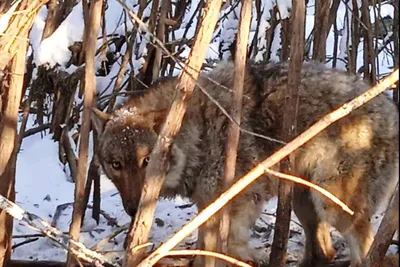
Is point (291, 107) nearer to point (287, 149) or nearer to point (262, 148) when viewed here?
point (262, 148)

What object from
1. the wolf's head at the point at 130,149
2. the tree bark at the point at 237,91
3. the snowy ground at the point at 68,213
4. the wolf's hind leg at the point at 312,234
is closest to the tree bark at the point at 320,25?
the wolf's hind leg at the point at 312,234

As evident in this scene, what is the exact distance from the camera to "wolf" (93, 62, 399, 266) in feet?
15.3

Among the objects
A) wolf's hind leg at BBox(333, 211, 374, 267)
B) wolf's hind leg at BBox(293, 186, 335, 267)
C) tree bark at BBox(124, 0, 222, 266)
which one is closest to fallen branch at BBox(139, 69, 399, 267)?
tree bark at BBox(124, 0, 222, 266)

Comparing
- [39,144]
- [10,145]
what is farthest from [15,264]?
[39,144]

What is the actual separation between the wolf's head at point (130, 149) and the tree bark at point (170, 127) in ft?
4.70

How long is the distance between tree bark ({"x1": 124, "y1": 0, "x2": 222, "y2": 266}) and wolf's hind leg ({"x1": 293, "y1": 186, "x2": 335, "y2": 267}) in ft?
7.39

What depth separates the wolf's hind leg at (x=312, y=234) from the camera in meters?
5.33

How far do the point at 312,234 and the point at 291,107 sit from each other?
1.53 metres

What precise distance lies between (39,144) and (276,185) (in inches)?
137

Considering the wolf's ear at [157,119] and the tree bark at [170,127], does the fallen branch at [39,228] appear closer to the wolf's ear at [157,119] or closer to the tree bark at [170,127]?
the tree bark at [170,127]

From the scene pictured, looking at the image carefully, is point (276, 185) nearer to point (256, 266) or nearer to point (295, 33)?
point (256, 266)

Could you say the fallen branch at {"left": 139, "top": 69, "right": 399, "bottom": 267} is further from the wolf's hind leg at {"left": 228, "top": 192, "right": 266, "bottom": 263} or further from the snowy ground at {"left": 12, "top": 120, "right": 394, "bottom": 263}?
the snowy ground at {"left": 12, "top": 120, "right": 394, "bottom": 263}

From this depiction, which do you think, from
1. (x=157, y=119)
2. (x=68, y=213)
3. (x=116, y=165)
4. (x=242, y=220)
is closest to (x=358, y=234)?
(x=242, y=220)

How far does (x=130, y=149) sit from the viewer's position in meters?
4.74
